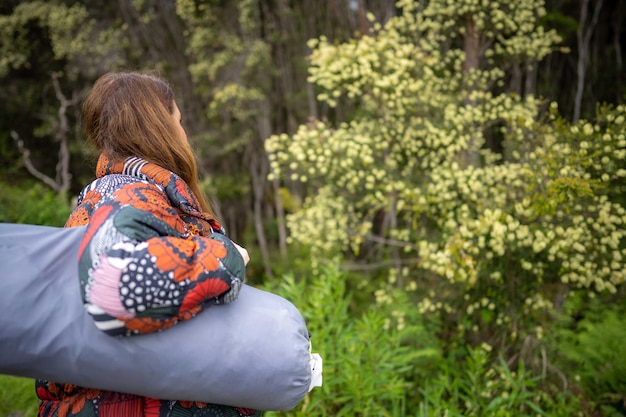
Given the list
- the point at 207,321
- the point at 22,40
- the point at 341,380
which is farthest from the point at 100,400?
the point at 22,40

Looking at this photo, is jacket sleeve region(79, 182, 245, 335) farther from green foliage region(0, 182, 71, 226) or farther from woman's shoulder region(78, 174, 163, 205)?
green foliage region(0, 182, 71, 226)

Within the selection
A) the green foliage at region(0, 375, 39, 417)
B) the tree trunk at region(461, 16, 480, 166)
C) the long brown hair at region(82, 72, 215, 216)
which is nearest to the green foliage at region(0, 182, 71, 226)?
the green foliage at region(0, 375, 39, 417)

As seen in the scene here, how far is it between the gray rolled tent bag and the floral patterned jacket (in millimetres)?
49

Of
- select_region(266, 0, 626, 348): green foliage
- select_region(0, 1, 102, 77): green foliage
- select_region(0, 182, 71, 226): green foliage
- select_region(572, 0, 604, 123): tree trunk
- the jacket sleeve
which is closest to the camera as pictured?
the jacket sleeve

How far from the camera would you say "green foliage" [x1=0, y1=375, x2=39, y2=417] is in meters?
2.28

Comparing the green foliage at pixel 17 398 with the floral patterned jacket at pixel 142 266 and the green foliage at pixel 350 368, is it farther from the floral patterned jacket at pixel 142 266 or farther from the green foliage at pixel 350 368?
the floral patterned jacket at pixel 142 266

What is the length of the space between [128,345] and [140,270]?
0.18 m

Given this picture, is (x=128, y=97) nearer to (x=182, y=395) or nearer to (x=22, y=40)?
(x=182, y=395)

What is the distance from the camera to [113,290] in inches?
33.4

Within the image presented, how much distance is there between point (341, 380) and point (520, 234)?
122cm

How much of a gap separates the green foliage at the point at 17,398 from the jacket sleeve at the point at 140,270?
6.12 feet

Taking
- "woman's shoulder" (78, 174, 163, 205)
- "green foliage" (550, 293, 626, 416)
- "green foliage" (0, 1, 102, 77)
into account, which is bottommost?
"green foliage" (550, 293, 626, 416)

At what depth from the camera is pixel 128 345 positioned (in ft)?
2.99

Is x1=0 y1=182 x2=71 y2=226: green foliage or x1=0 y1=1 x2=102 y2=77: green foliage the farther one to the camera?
x1=0 y1=1 x2=102 y2=77: green foliage
